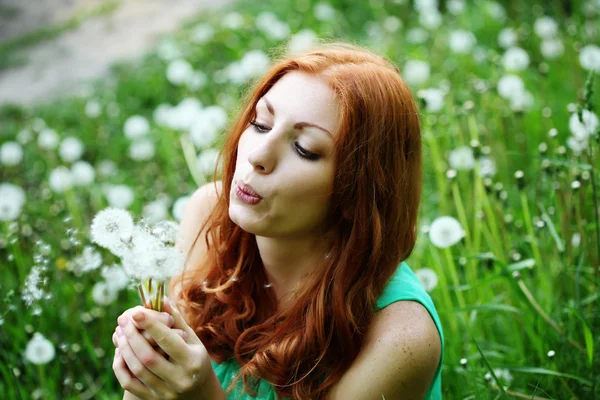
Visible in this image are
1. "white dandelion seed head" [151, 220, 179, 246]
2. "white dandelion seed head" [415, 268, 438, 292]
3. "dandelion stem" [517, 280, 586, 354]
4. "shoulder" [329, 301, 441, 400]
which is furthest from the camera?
"white dandelion seed head" [415, 268, 438, 292]

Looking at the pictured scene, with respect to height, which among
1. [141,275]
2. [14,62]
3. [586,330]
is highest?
[141,275]

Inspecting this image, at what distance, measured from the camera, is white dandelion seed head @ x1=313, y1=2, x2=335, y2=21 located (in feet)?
14.4

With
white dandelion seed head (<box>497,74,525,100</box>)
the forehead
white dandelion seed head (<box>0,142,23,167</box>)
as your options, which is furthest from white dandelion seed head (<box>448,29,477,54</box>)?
the forehead

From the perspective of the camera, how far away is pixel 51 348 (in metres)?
1.79

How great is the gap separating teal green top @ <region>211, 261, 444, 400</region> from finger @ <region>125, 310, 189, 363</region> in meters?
0.31

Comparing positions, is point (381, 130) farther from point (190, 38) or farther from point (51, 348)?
point (190, 38)

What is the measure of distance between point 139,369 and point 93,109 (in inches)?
109

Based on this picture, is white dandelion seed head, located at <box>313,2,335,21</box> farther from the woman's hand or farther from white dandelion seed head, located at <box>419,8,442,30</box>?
the woman's hand

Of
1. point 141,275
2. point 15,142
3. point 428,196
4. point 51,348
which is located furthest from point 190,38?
point 141,275

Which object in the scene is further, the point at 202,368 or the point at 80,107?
the point at 80,107

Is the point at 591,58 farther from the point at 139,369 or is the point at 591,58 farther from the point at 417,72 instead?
the point at 139,369

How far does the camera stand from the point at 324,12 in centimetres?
439

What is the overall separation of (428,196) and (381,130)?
1548mm

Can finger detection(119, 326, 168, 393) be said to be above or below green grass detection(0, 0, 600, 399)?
above
